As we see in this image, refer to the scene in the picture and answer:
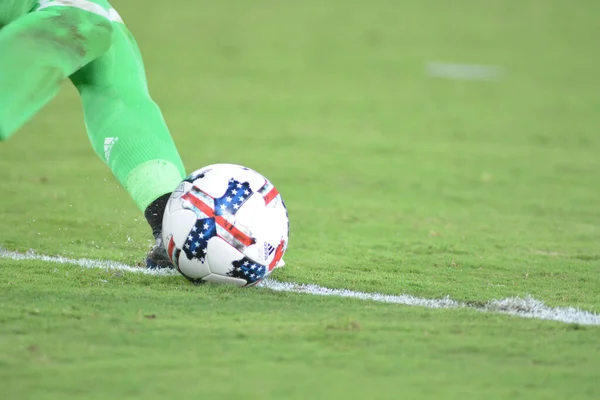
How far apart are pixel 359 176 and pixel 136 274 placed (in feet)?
10.8

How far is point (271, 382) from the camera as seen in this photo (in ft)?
9.38

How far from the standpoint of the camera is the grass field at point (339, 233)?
2.98 m

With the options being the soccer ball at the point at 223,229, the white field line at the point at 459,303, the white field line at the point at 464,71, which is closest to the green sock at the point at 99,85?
the soccer ball at the point at 223,229

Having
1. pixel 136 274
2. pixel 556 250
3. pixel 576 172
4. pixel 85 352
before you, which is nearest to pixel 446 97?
pixel 576 172

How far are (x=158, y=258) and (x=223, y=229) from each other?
55 centimetres

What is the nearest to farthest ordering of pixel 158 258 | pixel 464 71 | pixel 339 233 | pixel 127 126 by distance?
pixel 127 126 → pixel 158 258 → pixel 339 233 → pixel 464 71

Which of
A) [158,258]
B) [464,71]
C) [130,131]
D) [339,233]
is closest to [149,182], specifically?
[130,131]

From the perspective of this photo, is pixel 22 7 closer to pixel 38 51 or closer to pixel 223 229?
pixel 38 51

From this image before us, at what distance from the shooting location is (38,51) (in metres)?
3.59

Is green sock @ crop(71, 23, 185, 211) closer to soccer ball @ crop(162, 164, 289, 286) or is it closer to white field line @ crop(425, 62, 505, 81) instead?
soccer ball @ crop(162, 164, 289, 286)

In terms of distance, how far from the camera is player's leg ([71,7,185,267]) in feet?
13.1

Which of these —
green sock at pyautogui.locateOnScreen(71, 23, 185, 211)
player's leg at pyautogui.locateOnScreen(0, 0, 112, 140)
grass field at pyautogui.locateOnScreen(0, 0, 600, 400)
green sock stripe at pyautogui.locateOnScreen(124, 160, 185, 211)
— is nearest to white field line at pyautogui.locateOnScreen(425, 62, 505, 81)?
grass field at pyautogui.locateOnScreen(0, 0, 600, 400)

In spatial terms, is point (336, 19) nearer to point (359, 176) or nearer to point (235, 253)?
point (359, 176)

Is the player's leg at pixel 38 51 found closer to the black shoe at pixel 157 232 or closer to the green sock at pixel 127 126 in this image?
the green sock at pixel 127 126
